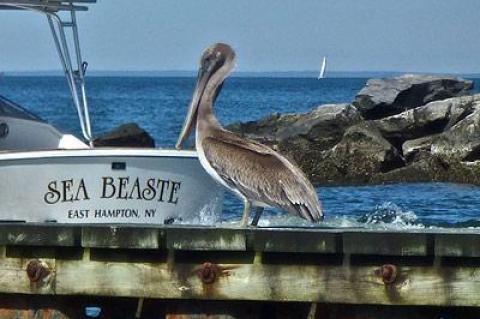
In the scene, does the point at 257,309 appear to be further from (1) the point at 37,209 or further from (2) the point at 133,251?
(1) the point at 37,209

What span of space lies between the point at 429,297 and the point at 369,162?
69.2 feet

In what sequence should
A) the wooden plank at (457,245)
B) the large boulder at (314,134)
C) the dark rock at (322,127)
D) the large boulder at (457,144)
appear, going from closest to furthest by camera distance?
the wooden plank at (457,245)
the large boulder at (457,144)
the large boulder at (314,134)
the dark rock at (322,127)

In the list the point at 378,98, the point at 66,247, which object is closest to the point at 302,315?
the point at 66,247

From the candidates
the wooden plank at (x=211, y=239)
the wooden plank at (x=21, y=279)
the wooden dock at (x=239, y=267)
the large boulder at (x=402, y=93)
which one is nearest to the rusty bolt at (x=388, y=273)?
the wooden dock at (x=239, y=267)

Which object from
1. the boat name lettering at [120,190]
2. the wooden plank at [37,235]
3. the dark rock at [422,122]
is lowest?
the dark rock at [422,122]

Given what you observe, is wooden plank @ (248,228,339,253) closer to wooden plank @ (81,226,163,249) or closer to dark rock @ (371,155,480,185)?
wooden plank @ (81,226,163,249)

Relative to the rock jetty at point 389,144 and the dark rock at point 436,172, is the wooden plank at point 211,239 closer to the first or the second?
the rock jetty at point 389,144

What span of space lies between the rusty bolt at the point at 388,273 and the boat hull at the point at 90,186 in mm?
4536

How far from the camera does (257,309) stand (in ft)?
29.5

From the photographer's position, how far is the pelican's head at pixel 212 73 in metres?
10.5

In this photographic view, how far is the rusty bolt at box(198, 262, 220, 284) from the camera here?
871 cm

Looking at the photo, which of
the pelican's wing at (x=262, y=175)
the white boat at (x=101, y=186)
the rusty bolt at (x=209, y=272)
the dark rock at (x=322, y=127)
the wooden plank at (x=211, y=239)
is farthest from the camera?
the dark rock at (x=322, y=127)

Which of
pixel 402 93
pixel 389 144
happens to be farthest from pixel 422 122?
pixel 402 93

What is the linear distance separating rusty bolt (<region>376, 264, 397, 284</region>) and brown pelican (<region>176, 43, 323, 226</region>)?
1.11m
